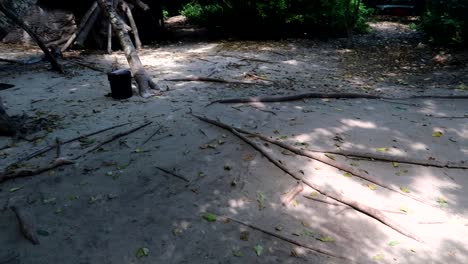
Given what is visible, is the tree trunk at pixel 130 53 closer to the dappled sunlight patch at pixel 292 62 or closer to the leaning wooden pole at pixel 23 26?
the leaning wooden pole at pixel 23 26

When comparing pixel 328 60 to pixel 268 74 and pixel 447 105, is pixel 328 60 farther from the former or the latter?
pixel 447 105

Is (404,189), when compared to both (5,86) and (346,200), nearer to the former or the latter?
(346,200)

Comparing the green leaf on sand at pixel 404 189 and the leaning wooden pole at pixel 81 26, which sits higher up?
the leaning wooden pole at pixel 81 26

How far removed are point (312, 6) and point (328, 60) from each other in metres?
3.27

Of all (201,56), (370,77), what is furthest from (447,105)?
(201,56)

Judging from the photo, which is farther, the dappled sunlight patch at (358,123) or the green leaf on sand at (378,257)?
the dappled sunlight patch at (358,123)

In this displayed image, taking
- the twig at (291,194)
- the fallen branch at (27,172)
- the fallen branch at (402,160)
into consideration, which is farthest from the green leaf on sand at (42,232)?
the fallen branch at (402,160)

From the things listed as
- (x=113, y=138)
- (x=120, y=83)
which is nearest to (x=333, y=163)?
(x=113, y=138)

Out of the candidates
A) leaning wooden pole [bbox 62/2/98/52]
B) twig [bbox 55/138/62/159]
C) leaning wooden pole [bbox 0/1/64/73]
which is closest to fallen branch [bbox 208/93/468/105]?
twig [bbox 55/138/62/159]

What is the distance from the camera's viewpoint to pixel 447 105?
6.68 meters

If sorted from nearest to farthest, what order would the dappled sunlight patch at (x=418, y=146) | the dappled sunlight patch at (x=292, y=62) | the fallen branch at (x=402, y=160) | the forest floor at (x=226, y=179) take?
the forest floor at (x=226, y=179) → the fallen branch at (x=402, y=160) → the dappled sunlight patch at (x=418, y=146) → the dappled sunlight patch at (x=292, y=62)

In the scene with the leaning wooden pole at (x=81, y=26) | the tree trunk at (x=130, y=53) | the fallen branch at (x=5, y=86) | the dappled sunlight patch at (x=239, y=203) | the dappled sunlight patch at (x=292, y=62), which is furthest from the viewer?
the leaning wooden pole at (x=81, y=26)

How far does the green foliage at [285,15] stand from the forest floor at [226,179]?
5200mm

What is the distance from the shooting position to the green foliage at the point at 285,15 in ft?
41.2
